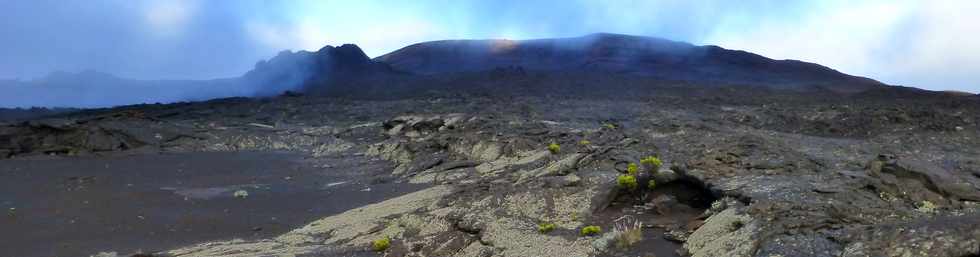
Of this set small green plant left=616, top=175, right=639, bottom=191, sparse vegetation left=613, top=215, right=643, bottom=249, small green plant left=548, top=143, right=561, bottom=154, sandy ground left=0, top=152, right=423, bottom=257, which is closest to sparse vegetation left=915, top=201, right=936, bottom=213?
sparse vegetation left=613, top=215, right=643, bottom=249

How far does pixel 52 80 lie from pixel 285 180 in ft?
212

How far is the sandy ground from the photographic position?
38.0 feet

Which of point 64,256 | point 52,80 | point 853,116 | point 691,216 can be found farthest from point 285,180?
point 52,80

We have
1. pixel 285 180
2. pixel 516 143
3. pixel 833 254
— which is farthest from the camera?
pixel 285 180

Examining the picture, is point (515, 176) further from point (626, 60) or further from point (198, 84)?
point (198, 84)

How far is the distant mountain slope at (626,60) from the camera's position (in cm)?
4741

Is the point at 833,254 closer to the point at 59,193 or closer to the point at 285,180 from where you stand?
the point at 285,180

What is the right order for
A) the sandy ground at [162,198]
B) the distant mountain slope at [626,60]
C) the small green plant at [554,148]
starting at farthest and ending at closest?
the distant mountain slope at [626,60]
the small green plant at [554,148]
the sandy ground at [162,198]

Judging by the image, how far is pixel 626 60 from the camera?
55844 mm

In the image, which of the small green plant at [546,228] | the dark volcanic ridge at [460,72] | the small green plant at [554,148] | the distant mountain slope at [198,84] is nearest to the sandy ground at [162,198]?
the small green plant at [554,148]

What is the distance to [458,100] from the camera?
113 ft

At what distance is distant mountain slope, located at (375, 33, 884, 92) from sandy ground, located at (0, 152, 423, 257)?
32.8 metres

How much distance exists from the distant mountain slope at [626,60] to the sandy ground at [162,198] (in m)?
32.8

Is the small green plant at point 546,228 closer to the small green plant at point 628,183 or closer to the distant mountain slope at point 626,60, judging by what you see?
the small green plant at point 628,183
